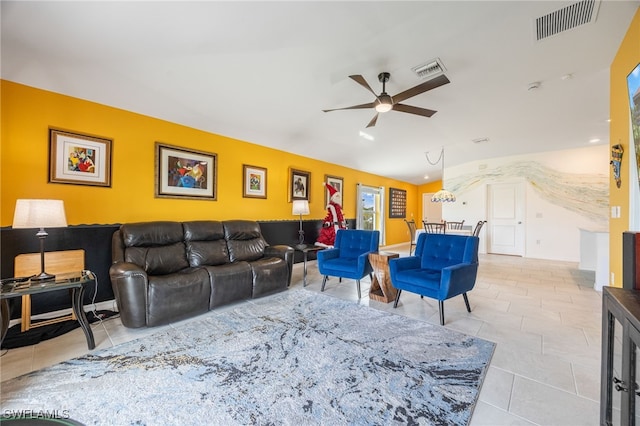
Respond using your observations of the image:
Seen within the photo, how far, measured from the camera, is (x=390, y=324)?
8.68 feet

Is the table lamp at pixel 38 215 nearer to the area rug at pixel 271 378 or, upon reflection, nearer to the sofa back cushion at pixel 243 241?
the area rug at pixel 271 378

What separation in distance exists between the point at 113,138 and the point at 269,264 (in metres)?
2.51

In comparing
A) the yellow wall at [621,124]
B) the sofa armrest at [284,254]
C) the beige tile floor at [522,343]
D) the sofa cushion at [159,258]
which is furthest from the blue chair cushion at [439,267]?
the sofa cushion at [159,258]

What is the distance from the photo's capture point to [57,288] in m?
2.10

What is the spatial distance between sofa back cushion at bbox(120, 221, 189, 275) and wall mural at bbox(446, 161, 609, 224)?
25.1 ft

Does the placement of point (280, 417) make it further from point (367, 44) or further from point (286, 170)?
point (286, 170)

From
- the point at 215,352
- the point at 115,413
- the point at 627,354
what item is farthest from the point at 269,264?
the point at 627,354

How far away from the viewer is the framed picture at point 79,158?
278cm

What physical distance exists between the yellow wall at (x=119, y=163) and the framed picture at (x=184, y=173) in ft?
0.27

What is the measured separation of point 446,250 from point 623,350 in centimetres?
211

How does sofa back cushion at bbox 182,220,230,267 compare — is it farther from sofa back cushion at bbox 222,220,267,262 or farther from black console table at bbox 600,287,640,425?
black console table at bbox 600,287,640,425

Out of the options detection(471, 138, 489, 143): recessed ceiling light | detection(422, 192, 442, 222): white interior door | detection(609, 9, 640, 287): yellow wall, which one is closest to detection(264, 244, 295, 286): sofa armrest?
detection(609, 9, 640, 287): yellow wall

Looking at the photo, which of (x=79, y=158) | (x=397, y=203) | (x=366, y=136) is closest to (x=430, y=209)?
(x=397, y=203)

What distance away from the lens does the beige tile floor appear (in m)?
1.52
